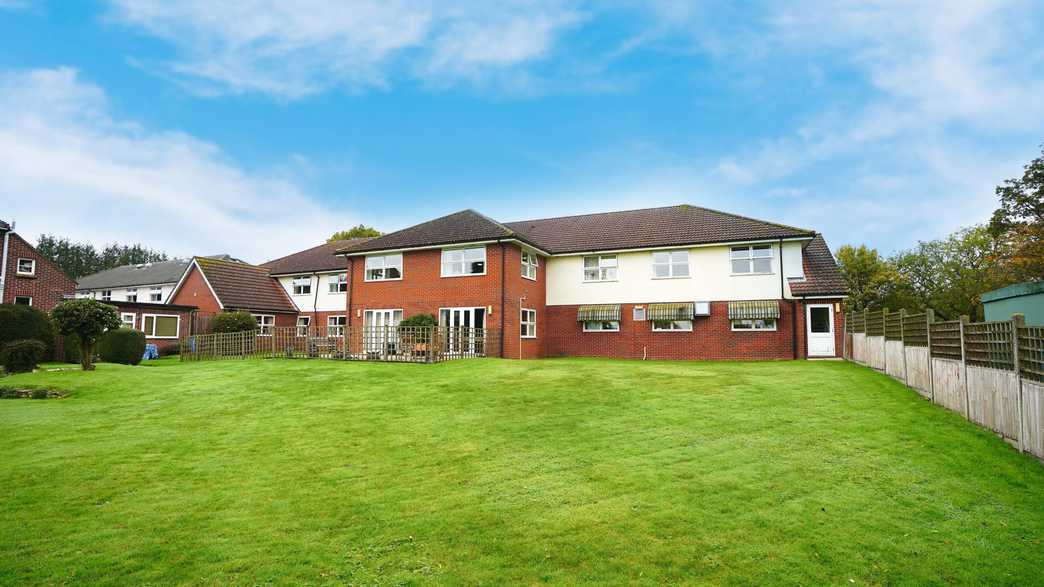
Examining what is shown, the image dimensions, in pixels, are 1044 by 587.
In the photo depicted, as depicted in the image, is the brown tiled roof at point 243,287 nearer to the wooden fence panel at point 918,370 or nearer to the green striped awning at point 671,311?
the green striped awning at point 671,311

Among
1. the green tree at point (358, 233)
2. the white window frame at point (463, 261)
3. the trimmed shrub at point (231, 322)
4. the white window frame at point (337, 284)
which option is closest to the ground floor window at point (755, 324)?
the white window frame at point (463, 261)

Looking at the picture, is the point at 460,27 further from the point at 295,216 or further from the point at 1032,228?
the point at 1032,228

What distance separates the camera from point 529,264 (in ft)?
87.1

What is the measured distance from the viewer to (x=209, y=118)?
69.8ft

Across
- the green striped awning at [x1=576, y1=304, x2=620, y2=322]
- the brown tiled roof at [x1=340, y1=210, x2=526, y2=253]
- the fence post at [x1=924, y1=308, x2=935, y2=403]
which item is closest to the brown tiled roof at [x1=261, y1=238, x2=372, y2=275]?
the brown tiled roof at [x1=340, y1=210, x2=526, y2=253]

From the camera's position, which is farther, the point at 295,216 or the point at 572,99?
the point at 295,216

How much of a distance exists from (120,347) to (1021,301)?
30100 millimetres

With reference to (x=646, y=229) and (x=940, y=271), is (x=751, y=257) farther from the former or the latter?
(x=940, y=271)

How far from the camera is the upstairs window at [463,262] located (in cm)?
2459

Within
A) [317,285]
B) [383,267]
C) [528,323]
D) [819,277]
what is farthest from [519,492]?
[317,285]

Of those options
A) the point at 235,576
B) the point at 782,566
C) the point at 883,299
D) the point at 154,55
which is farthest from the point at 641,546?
the point at 883,299

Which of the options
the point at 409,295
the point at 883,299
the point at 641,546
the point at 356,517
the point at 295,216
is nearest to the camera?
the point at 641,546

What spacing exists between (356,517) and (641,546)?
9.38ft

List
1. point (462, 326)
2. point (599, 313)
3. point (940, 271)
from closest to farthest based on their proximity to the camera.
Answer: point (462, 326) < point (599, 313) < point (940, 271)
